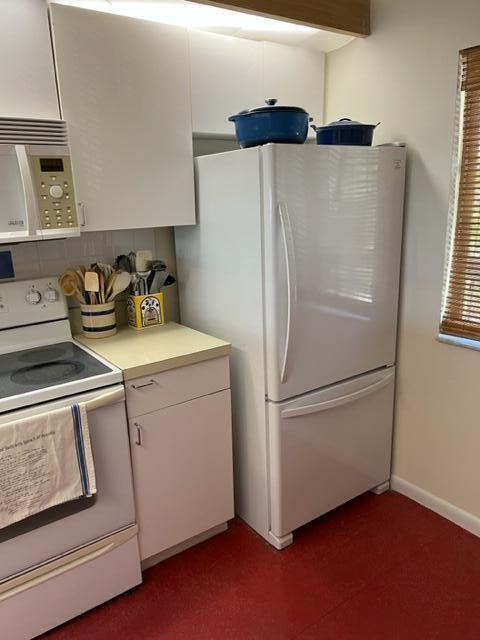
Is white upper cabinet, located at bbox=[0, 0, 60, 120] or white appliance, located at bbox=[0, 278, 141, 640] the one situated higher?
white upper cabinet, located at bbox=[0, 0, 60, 120]

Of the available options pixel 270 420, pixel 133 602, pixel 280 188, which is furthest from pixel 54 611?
pixel 280 188

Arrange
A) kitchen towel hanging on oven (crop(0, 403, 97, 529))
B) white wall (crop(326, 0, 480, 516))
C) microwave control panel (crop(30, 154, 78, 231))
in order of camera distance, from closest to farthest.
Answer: kitchen towel hanging on oven (crop(0, 403, 97, 529))
microwave control panel (crop(30, 154, 78, 231))
white wall (crop(326, 0, 480, 516))

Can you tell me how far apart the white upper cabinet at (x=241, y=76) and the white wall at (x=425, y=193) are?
0.59 feet

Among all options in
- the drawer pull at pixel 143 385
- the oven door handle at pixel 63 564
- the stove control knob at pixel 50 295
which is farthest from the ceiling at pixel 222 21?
the oven door handle at pixel 63 564

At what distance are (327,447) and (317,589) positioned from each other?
22.3 inches

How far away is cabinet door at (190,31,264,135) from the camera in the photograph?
204 centimetres

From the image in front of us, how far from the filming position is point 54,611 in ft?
5.59

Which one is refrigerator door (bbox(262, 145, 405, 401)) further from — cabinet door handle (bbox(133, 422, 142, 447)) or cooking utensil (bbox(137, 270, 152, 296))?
cooking utensil (bbox(137, 270, 152, 296))

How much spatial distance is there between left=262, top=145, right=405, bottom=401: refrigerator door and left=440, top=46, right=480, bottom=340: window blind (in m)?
0.24

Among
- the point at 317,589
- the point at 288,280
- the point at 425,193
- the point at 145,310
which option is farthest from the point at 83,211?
the point at 317,589

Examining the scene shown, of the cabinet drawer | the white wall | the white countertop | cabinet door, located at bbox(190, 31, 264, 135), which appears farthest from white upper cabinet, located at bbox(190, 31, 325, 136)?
the cabinet drawer

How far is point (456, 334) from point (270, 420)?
0.89 metres

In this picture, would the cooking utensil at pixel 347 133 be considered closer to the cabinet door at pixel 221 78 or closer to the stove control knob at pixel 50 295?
the cabinet door at pixel 221 78

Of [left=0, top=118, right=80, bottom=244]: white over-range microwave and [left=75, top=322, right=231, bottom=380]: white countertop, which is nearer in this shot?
[left=0, top=118, right=80, bottom=244]: white over-range microwave
